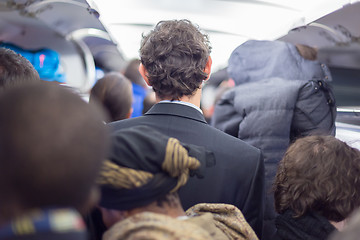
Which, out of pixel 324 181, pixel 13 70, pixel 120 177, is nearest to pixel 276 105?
pixel 324 181

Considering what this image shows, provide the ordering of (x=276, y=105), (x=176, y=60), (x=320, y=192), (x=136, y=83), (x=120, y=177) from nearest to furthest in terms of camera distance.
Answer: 1. (x=120, y=177)
2. (x=320, y=192)
3. (x=176, y=60)
4. (x=276, y=105)
5. (x=136, y=83)

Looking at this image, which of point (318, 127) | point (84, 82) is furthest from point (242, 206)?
point (84, 82)

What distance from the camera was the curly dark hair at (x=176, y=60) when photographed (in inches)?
54.7

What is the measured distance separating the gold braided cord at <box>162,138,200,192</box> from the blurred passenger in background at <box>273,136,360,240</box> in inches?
25.6

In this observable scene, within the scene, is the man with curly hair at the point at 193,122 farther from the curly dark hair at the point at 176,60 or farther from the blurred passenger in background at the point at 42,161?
the blurred passenger in background at the point at 42,161

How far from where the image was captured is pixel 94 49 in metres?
6.67

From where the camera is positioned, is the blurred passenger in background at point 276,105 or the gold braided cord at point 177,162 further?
the blurred passenger in background at point 276,105

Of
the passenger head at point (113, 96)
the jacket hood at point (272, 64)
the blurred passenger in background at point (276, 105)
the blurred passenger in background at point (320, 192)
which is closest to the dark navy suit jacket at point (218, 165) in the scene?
the blurred passenger in background at point (320, 192)

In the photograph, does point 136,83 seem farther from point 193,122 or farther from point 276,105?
point 193,122

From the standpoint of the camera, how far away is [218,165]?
1.28 metres

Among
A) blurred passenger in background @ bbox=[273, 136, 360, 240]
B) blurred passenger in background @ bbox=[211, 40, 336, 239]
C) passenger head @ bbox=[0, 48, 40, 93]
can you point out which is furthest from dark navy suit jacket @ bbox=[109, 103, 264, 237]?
blurred passenger in background @ bbox=[211, 40, 336, 239]

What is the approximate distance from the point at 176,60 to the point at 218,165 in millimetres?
429

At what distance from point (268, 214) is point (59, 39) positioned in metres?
4.61

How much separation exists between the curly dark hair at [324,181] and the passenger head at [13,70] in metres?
1.06
